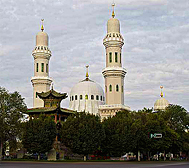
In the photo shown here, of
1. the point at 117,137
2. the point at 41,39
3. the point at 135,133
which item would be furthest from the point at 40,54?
the point at 135,133

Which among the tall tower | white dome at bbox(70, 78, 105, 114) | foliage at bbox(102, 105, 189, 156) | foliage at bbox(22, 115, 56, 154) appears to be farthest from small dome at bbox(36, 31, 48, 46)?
foliage at bbox(22, 115, 56, 154)

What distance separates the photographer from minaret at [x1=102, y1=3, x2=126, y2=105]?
92.9m

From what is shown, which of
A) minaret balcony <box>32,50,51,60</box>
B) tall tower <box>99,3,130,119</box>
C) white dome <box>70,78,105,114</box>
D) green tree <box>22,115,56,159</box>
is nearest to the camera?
green tree <box>22,115,56,159</box>

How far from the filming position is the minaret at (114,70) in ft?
305

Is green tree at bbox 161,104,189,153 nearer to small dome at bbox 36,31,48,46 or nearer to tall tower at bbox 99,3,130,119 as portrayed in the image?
tall tower at bbox 99,3,130,119

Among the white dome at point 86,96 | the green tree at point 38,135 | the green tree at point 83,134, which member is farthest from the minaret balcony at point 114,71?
the green tree at point 38,135

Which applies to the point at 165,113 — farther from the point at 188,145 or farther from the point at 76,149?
the point at 76,149

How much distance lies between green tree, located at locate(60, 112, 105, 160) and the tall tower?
94.3 feet

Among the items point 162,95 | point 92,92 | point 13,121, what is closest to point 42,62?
point 92,92

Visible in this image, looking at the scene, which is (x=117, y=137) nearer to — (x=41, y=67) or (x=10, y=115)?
(x=10, y=115)

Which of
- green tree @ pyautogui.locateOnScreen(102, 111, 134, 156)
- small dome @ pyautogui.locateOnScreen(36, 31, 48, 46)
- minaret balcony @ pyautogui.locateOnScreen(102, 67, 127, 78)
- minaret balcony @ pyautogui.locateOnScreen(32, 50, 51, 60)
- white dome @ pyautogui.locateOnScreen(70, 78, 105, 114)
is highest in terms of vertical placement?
small dome @ pyautogui.locateOnScreen(36, 31, 48, 46)

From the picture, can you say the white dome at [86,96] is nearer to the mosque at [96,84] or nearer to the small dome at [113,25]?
the mosque at [96,84]

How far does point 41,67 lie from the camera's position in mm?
104000

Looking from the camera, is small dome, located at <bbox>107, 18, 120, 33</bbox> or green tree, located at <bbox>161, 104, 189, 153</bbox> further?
small dome, located at <bbox>107, 18, 120, 33</bbox>
